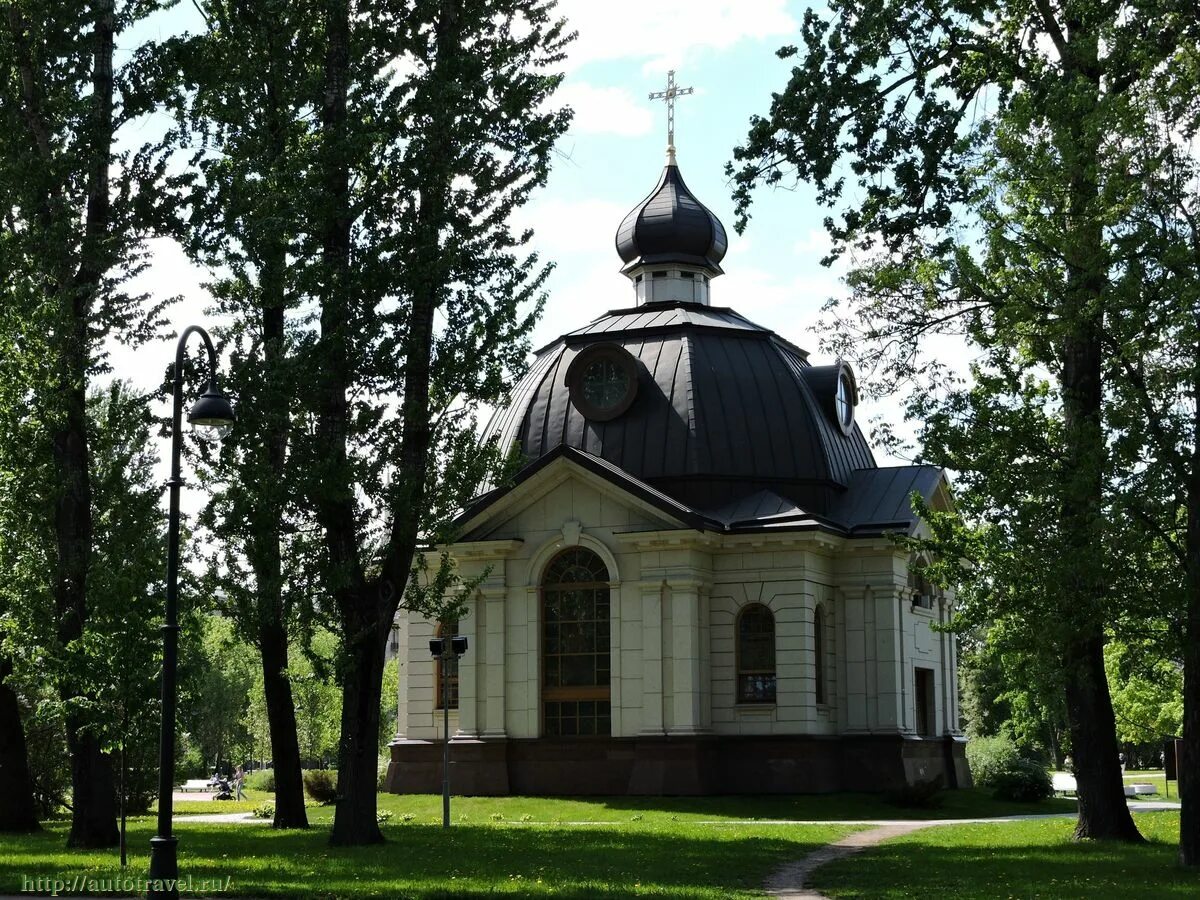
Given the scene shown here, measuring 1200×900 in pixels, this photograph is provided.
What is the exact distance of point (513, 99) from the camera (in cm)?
2395

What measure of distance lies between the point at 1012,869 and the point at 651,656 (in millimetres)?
16489

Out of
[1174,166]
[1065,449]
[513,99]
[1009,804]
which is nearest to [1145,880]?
[1065,449]

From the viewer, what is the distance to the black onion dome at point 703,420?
3741cm

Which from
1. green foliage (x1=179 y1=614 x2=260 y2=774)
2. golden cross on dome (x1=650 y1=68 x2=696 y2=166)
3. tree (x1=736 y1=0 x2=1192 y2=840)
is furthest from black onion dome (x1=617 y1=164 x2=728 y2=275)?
green foliage (x1=179 y1=614 x2=260 y2=774)

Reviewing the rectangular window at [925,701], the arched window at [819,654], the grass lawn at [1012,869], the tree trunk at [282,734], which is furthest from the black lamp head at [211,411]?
the rectangular window at [925,701]

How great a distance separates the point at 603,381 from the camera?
38.5 m

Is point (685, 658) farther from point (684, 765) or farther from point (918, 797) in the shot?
point (918, 797)

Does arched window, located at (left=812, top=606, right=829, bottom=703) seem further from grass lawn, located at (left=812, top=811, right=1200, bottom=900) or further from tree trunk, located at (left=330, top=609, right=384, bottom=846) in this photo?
tree trunk, located at (left=330, top=609, right=384, bottom=846)

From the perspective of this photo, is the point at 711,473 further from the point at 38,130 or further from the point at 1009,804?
the point at 38,130

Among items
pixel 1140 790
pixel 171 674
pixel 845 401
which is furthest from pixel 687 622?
pixel 171 674

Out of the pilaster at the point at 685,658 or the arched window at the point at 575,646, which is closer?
the pilaster at the point at 685,658

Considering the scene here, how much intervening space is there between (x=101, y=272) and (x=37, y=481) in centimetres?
351

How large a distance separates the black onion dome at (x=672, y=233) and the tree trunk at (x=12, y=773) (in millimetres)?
21854

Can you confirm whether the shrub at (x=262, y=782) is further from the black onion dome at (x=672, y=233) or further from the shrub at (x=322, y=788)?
the black onion dome at (x=672, y=233)
